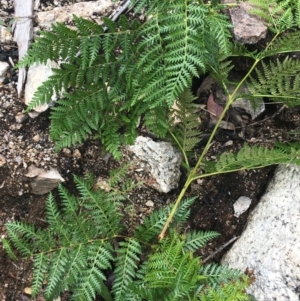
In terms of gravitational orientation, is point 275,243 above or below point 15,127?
below

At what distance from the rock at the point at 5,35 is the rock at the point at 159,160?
3.81 feet

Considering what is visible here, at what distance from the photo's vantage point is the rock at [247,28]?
346cm

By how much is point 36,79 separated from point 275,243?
73.5 inches

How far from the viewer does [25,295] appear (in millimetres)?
3203

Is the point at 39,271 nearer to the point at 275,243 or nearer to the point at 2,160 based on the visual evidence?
the point at 2,160

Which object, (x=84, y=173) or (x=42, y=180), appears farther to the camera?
(x=84, y=173)

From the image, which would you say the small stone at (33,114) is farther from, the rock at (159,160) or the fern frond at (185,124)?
the fern frond at (185,124)

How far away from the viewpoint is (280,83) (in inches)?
130

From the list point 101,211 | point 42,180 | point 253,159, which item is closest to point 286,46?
point 253,159

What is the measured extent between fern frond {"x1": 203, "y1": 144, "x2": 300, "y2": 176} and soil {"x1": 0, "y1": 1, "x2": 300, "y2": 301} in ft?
0.83

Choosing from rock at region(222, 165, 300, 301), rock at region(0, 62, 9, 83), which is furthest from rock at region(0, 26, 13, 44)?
rock at region(222, 165, 300, 301)

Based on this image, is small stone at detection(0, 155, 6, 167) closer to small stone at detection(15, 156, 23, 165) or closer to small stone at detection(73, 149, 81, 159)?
small stone at detection(15, 156, 23, 165)

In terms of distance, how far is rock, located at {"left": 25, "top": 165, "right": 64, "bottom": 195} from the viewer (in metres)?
3.35

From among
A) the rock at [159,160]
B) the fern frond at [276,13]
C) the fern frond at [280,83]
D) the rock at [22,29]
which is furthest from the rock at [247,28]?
the rock at [22,29]
